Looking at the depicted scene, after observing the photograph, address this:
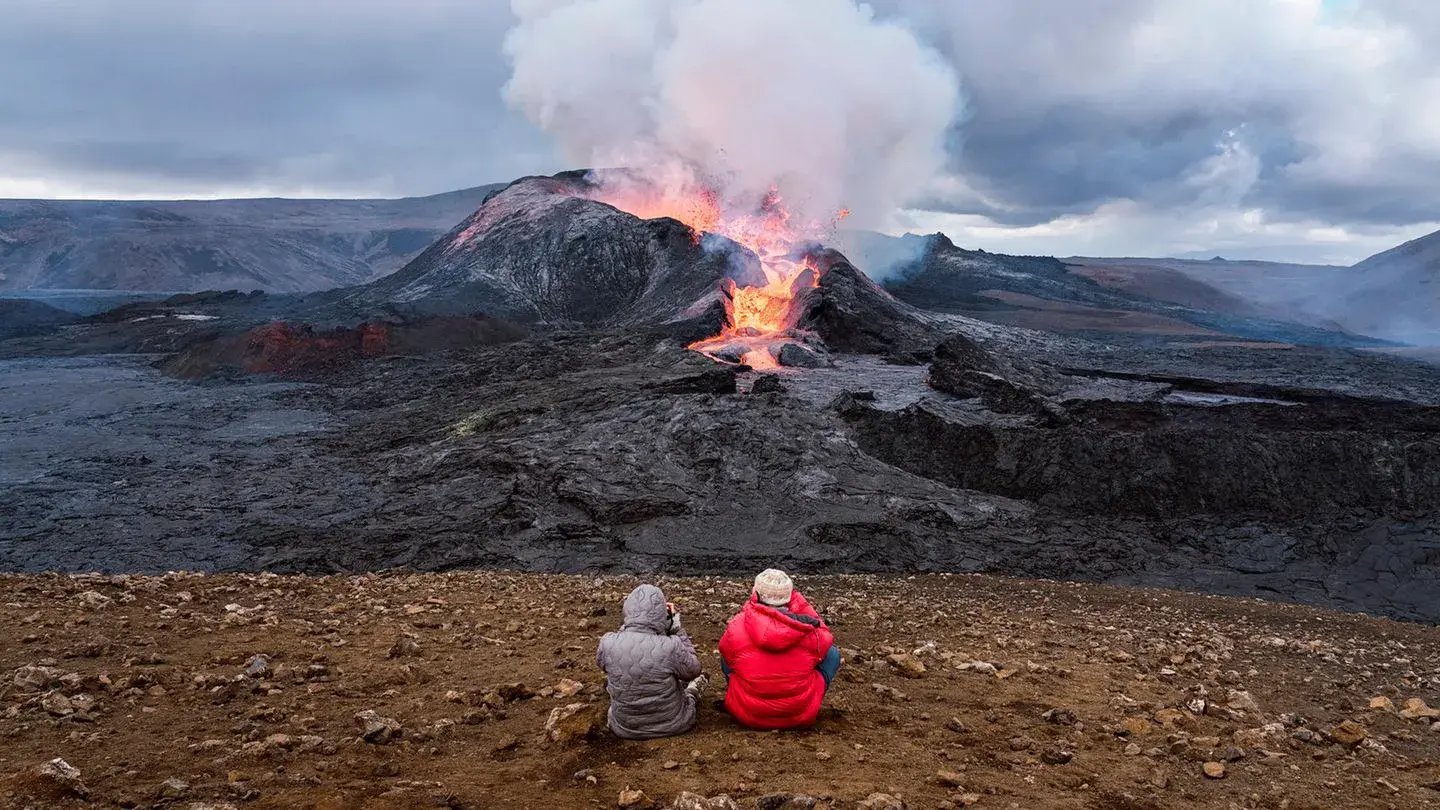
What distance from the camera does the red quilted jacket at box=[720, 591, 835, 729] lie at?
4699 millimetres

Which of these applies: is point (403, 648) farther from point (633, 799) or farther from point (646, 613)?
point (633, 799)

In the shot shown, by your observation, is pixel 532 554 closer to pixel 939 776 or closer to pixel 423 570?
pixel 423 570

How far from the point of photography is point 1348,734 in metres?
5.05

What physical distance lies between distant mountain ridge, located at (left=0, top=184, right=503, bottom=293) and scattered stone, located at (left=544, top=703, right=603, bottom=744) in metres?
104

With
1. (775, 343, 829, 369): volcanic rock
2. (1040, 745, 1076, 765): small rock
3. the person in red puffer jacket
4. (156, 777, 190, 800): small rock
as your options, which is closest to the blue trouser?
the person in red puffer jacket

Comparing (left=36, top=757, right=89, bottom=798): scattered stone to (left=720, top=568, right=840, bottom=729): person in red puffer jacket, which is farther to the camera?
(left=720, top=568, right=840, bottom=729): person in red puffer jacket

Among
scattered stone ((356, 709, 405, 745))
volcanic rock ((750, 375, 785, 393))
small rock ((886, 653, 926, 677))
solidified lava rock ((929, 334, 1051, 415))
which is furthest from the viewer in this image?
volcanic rock ((750, 375, 785, 393))

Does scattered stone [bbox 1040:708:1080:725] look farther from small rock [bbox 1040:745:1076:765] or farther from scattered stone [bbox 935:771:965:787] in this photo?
scattered stone [bbox 935:771:965:787]

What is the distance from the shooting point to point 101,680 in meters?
5.14

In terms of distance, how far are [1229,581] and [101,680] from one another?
1396cm

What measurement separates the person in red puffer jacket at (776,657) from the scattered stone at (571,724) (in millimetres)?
795

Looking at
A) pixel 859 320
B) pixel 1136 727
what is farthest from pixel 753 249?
pixel 1136 727

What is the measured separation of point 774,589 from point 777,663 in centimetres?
40

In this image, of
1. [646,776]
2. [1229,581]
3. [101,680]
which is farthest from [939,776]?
[1229,581]
